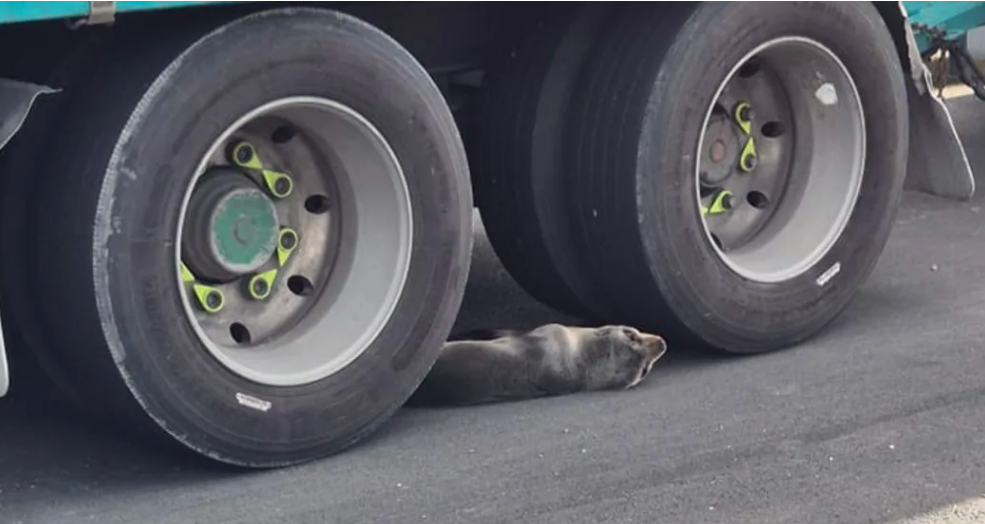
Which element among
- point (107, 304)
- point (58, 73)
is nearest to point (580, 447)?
point (107, 304)

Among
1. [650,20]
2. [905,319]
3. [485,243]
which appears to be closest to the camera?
[650,20]

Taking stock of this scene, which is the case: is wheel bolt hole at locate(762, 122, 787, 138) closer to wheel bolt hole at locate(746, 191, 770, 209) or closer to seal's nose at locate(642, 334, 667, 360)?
wheel bolt hole at locate(746, 191, 770, 209)

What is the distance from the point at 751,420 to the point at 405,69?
1282 mm

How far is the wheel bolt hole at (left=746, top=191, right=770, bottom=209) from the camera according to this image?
223 inches

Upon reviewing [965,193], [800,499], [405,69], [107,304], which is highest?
[405,69]

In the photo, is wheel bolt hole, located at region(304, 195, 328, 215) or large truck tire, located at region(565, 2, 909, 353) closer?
wheel bolt hole, located at region(304, 195, 328, 215)

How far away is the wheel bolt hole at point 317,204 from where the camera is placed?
463cm

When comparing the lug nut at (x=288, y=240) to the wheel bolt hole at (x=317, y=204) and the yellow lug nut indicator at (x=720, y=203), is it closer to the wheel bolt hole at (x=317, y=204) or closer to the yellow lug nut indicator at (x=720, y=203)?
the wheel bolt hole at (x=317, y=204)

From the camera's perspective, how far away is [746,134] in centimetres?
553

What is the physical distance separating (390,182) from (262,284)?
1.36ft

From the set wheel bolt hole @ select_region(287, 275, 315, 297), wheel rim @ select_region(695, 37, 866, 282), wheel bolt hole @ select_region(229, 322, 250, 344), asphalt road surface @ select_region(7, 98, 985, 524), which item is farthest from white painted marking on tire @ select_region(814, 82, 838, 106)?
wheel bolt hole @ select_region(229, 322, 250, 344)

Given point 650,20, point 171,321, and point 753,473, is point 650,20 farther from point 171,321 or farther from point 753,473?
point 171,321

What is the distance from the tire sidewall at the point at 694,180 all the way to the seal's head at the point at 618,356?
0.59ft

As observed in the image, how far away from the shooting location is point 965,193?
5.80 meters
